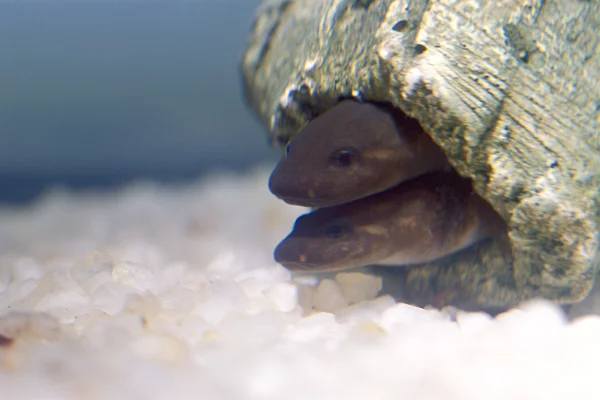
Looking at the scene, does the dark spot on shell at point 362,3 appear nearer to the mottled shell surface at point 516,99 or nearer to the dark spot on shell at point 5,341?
the mottled shell surface at point 516,99

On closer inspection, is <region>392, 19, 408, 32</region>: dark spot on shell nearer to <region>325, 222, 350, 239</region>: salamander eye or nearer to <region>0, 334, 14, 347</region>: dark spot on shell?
<region>325, 222, 350, 239</region>: salamander eye

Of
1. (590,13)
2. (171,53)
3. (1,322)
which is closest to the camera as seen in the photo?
(1,322)

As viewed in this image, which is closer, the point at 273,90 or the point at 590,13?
the point at 590,13

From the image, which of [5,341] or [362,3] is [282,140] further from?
[5,341]

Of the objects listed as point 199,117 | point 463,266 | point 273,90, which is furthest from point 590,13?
point 199,117

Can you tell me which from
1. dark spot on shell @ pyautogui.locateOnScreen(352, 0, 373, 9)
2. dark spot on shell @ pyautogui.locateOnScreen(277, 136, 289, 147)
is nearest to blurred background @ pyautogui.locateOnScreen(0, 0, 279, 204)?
dark spot on shell @ pyautogui.locateOnScreen(277, 136, 289, 147)

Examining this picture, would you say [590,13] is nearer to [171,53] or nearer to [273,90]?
[273,90]

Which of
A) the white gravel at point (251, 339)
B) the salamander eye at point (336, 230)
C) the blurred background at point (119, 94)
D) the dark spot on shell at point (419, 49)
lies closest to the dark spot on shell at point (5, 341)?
the white gravel at point (251, 339)
